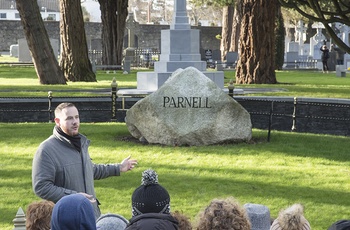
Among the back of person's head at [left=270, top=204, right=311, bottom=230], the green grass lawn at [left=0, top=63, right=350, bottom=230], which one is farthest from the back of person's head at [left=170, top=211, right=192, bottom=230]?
the green grass lawn at [left=0, top=63, right=350, bottom=230]

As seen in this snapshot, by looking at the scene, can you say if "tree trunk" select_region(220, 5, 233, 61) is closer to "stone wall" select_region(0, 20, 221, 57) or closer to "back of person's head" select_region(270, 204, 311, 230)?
→ "stone wall" select_region(0, 20, 221, 57)

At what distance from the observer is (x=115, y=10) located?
47.8 m

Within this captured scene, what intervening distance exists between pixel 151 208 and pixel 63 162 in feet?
6.67

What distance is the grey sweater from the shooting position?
757 cm

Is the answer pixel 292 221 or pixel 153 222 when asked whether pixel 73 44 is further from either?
pixel 153 222

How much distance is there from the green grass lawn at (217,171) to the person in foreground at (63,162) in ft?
7.92

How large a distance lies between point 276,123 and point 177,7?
744cm

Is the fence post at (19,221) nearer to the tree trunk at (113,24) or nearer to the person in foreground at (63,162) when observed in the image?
the person in foreground at (63,162)

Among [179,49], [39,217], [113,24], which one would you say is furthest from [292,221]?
[113,24]

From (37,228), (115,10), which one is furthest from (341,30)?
(37,228)

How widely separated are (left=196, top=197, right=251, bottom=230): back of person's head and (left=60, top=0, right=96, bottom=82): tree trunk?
28.8 meters

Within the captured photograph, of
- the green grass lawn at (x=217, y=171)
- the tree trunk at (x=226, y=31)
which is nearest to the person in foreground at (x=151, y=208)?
the green grass lawn at (x=217, y=171)

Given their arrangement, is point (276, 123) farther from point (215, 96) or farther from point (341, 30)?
point (341, 30)

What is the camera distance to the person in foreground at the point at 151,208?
5.44 m
